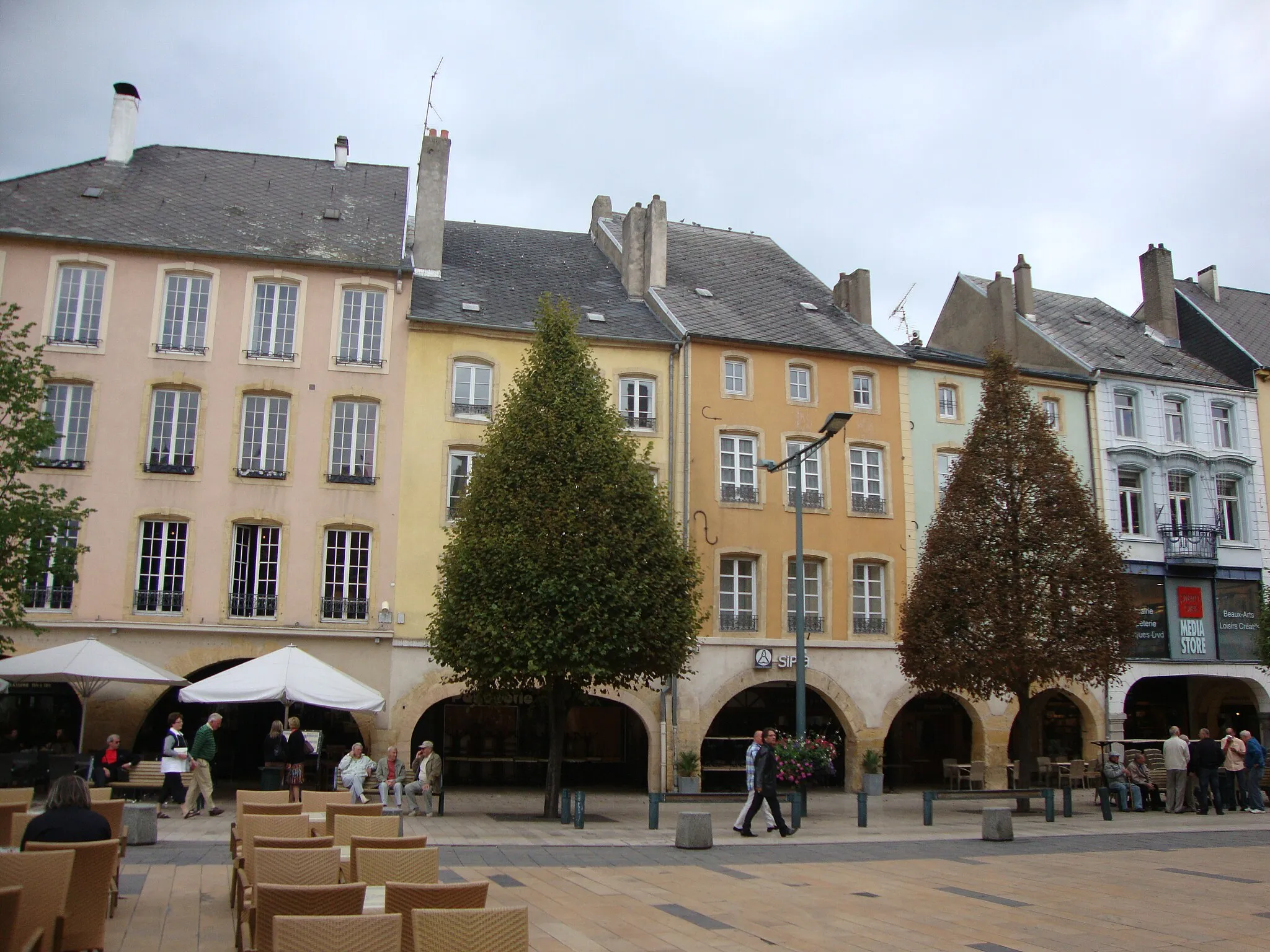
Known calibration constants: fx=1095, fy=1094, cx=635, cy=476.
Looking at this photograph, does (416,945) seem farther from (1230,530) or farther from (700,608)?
(1230,530)

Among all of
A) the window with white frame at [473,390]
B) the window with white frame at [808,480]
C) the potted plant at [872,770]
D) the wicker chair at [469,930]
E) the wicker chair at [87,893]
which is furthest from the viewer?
the window with white frame at [808,480]

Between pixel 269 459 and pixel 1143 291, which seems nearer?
pixel 269 459

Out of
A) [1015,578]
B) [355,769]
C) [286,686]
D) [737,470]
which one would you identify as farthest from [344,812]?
[737,470]

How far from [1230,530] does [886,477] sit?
1085 centimetres

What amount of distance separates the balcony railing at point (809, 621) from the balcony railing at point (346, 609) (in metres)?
9.73

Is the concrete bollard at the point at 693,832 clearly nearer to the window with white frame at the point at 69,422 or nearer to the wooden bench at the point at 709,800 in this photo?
the wooden bench at the point at 709,800

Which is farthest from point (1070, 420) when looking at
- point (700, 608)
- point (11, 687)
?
point (11, 687)

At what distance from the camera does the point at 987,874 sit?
12617 mm

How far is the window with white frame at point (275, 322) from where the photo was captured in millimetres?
24094

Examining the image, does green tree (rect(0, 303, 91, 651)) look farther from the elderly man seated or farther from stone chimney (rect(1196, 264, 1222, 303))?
stone chimney (rect(1196, 264, 1222, 303))

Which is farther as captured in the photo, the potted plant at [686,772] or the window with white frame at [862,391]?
the window with white frame at [862,391]

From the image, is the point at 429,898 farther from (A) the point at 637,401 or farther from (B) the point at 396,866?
(A) the point at 637,401

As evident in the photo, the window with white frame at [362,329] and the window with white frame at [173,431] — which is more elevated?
the window with white frame at [362,329]

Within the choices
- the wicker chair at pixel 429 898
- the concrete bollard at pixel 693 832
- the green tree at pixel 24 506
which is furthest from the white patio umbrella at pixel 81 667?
the wicker chair at pixel 429 898
